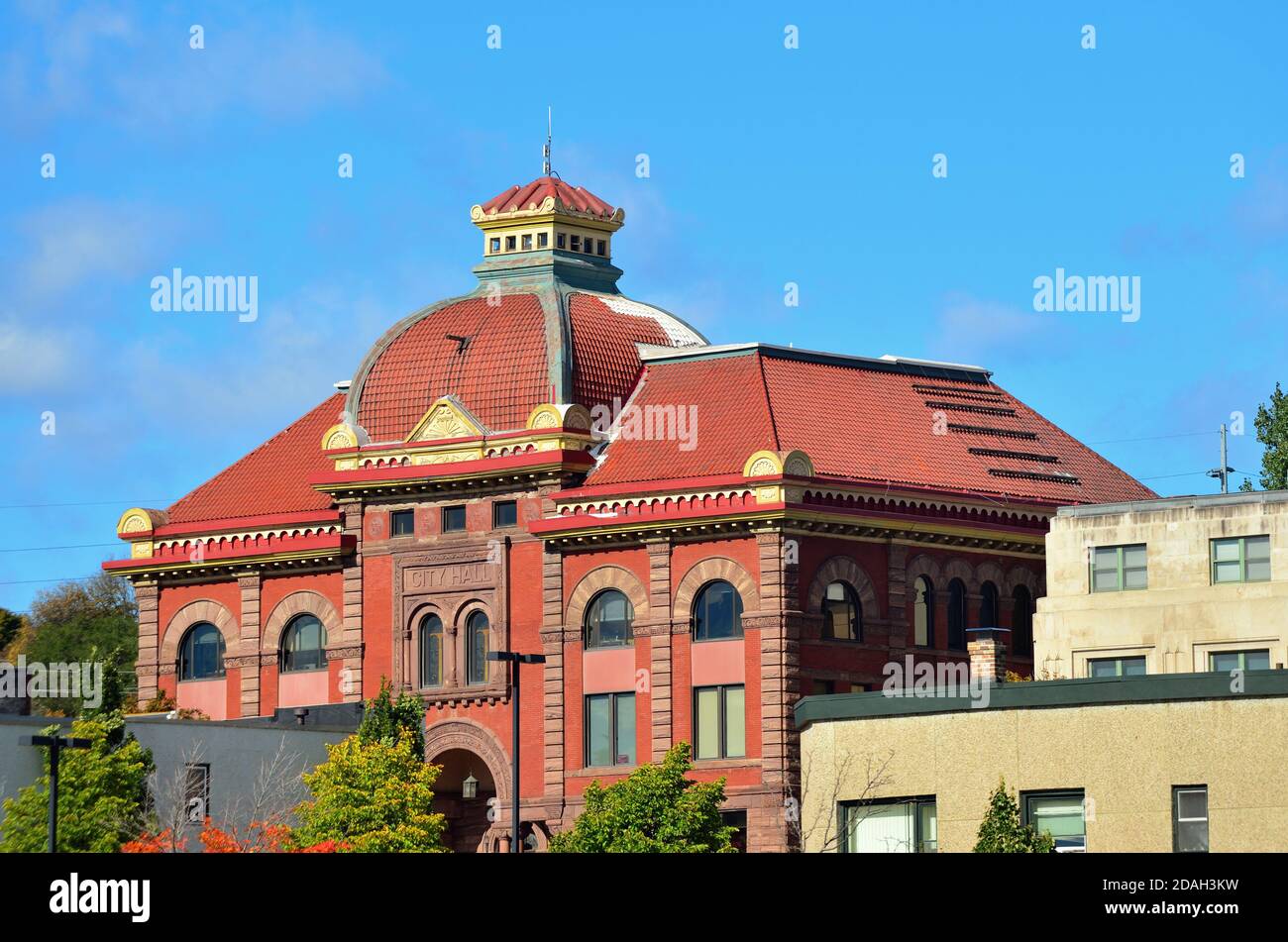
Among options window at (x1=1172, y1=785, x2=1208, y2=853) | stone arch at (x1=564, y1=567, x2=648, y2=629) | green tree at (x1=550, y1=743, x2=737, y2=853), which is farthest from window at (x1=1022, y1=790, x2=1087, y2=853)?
stone arch at (x1=564, y1=567, x2=648, y2=629)

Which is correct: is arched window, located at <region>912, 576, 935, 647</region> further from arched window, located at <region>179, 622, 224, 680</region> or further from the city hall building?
arched window, located at <region>179, 622, 224, 680</region>

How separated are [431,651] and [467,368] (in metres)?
9.44

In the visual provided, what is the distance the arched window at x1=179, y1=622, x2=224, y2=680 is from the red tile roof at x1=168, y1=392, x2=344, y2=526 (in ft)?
12.7

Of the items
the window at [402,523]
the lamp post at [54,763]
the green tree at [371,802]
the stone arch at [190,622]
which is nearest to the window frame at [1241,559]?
the green tree at [371,802]

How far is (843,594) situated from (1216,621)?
46.0 ft

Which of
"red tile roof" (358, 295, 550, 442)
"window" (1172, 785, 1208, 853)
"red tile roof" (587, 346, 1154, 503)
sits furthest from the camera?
"red tile roof" (358, 295, 550, 442)

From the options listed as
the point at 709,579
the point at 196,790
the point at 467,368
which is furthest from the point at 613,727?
the point at 467,368

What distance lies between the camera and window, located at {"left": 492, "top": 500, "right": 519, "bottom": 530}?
8319cm

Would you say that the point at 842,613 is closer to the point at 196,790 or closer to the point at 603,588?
the point at 603,588

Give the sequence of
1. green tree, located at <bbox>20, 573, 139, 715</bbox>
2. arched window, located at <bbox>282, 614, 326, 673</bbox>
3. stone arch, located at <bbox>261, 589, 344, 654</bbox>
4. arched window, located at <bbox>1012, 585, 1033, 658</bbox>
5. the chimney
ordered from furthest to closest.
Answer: green tree, located at <bbox>20, 573, 139, 715</bbox>
arched window, located at <bbox>282, 614, 326, 673</bbox>
stone arch, located at <bbox>261, 589, 344, 654</bbox>
arched window, located at <bbox>1012, 585, 1033, 658</bbox>
the chimney

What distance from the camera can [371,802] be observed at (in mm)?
73875

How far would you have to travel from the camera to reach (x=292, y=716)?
8431cm
